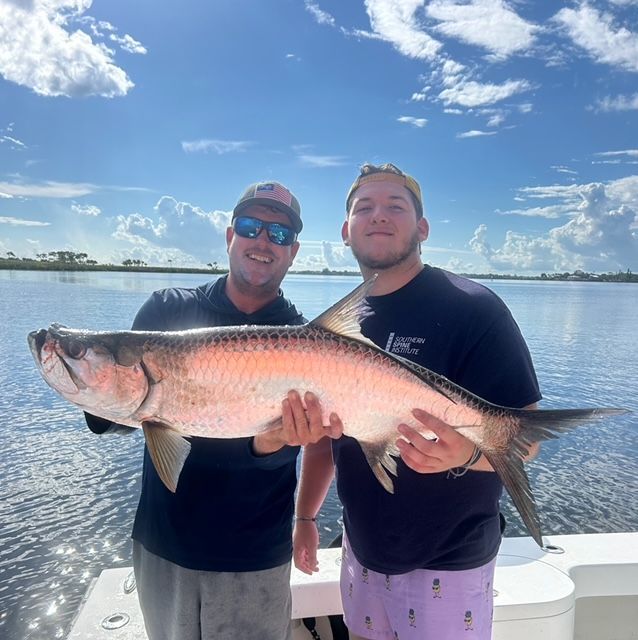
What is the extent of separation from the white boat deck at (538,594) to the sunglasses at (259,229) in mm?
2631

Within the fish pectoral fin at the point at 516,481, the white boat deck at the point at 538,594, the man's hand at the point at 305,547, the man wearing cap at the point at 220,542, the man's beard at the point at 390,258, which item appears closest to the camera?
the fish pectoral fin at the point at 516,481

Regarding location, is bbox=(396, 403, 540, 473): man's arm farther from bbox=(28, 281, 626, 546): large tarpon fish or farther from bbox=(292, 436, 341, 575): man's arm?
bbox=(292, 436, 341, 575): man's arm

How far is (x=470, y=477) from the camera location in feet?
10.2

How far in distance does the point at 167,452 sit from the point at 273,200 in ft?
6.37

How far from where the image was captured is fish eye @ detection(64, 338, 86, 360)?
9.68 feet

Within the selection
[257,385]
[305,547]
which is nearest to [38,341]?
[257,385]

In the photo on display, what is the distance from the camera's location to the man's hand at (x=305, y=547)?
12.7 feet

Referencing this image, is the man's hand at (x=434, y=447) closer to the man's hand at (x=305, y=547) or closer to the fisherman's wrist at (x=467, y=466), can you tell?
the fisherman's wrist at (x=467, y=466)

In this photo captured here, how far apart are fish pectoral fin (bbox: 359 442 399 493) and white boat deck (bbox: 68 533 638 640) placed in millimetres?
1467

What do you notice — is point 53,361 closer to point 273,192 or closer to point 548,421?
point 273,192

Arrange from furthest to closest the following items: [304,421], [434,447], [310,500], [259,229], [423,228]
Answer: [310,500] → [423,228] → [259,229] → [304,421] → [434,447]

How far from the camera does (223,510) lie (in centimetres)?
326

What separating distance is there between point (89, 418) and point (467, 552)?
251 cm

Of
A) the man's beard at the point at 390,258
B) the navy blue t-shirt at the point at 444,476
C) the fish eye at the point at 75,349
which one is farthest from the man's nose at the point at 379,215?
the fish eye at the point at 75,349
